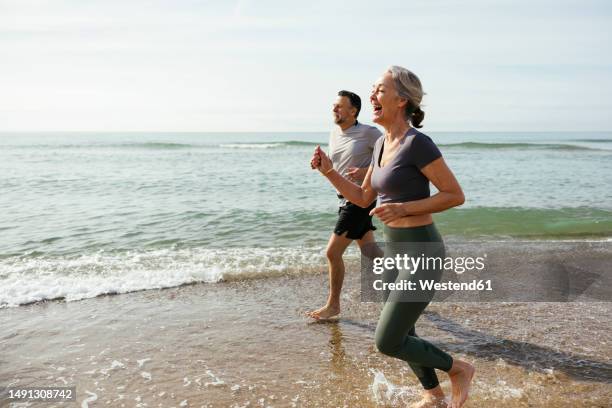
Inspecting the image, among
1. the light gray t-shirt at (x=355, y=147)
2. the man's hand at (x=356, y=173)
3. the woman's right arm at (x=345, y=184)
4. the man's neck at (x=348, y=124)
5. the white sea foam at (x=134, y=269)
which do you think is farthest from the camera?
the white sea foam at (x=134, y=269)

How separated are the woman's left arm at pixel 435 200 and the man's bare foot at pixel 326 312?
9.18 ft

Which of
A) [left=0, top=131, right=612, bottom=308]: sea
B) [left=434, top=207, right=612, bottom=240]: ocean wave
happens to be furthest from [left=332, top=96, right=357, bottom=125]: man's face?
[left=434, top=207, right=612, bottom=240]: ocean wave

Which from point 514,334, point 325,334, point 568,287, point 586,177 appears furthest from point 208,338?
point 586,177

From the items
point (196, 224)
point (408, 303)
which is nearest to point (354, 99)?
point (408, 303)

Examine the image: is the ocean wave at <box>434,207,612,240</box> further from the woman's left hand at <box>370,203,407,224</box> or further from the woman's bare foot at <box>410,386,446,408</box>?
the woman's left hand at <box>370,203,407,224</box>

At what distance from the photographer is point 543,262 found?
7727 mm

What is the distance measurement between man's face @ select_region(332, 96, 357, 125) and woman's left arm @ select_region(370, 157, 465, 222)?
92.1 inches

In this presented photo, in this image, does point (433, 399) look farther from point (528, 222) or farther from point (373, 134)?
point (528, 222)

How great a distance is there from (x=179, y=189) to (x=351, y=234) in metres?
12.9

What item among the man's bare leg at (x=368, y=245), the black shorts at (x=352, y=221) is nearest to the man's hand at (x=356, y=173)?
the black shorts at (x=352, y=221)

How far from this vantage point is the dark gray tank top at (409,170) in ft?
8.93

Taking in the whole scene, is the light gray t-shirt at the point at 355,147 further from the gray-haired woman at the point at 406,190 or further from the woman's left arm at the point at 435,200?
the woman's left arm at the point at 435,200

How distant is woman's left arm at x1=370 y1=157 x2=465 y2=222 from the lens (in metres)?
2.71

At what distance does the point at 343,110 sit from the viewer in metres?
4.94
